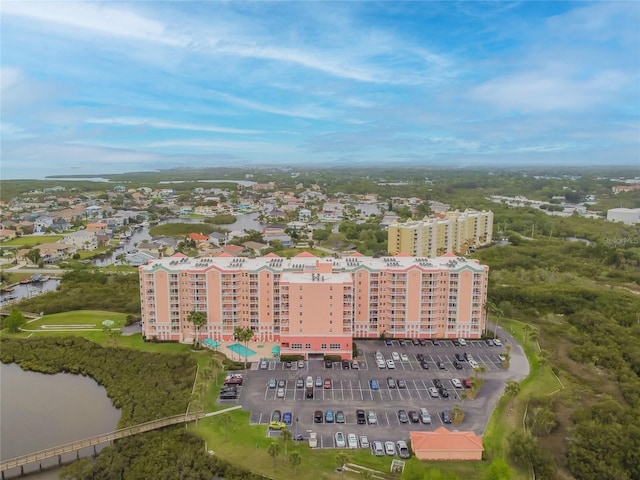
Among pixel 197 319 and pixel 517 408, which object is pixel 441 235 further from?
pixel 197 319

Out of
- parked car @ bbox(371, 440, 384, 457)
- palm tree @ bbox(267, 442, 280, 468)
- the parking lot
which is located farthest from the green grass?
palm tree @ bbox(267, 442, 280, 468)

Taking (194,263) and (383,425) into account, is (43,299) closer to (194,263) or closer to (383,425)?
(194,263)

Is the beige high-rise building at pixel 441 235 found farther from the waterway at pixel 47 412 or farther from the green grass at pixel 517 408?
the waterway at pixel 47 412

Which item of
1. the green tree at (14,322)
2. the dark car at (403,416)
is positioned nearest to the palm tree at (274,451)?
the dark car at (403,416)

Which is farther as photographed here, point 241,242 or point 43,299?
point 241,242

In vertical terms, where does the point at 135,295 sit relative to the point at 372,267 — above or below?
below

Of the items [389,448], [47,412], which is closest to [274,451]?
[389,448]

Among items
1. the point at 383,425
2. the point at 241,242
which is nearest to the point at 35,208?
the point at 241,242
